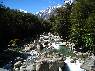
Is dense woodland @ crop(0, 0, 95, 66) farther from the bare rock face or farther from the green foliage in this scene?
the bare rock face

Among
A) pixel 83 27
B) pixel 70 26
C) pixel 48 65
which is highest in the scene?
pixel 70 26

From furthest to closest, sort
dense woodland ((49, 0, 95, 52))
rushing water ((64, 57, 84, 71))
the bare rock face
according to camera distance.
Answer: dense woodland ((49, 0, 95, 52)) < rushing water ((64, 57, 84, 71)) < the bare rock face

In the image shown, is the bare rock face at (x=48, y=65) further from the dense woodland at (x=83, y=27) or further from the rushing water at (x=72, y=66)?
the dense woodland at (x=83, y=27)

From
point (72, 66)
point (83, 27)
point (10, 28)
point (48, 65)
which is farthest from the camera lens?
point (10, 28)

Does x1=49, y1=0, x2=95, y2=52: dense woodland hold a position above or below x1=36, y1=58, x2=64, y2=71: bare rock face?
above

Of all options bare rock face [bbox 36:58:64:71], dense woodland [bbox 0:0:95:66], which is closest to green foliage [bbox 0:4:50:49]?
dense woodland [bbox 0:0:95:66]

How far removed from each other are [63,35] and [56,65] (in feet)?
66.1

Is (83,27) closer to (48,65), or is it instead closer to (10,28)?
(48,65)

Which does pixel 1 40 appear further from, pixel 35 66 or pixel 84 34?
pixel 35 66

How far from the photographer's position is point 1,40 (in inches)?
1671

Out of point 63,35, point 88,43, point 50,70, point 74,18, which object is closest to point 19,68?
→ point 50,70

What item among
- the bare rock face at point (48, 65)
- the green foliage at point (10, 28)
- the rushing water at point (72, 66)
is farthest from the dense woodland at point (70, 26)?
the bare rock face at point (48, 65)

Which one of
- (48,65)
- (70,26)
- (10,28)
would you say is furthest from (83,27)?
(10,28)

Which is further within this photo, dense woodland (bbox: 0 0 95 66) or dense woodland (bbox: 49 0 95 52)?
dense woodland (bbox: 0 0 95 66)
